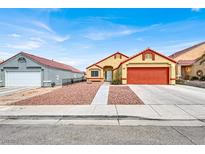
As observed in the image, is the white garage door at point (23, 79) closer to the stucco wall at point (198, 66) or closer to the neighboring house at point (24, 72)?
the neighboring house at point (24, 72)

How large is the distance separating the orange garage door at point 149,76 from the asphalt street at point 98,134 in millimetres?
17296

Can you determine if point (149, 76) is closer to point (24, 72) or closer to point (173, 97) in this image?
point (173, 97)

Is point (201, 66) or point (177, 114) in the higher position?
point (201, 66)

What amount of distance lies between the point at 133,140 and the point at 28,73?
20.4 meters

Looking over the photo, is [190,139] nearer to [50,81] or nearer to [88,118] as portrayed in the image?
[88,118]

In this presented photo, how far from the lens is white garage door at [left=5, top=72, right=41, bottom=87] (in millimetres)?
21766

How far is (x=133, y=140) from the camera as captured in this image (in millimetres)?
4328

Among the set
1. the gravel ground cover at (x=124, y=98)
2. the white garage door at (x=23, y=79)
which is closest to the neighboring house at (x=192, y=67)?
the gravel ground cover at (x=124, y=98)

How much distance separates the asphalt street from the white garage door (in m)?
16.9

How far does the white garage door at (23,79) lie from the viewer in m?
21.8

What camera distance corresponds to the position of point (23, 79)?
2192cm
